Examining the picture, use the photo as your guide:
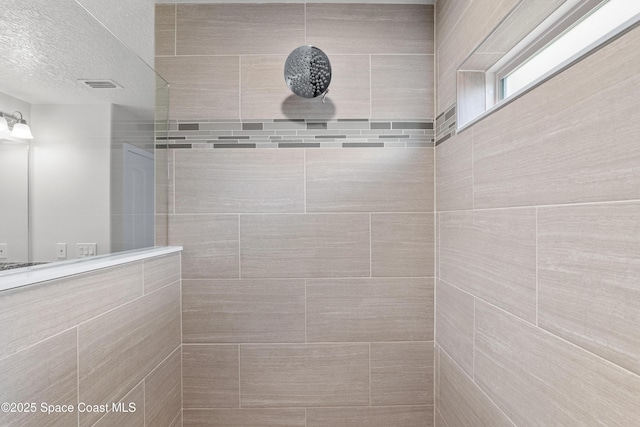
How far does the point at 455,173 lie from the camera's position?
170 centimetres

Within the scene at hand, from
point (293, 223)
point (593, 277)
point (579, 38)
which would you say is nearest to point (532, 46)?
point (579, 38)

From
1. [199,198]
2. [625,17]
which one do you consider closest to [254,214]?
[199,198]

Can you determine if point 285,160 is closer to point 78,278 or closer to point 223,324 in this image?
point 223,324

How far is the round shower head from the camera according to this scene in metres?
1.84

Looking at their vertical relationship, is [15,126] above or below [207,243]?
above

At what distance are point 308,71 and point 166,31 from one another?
0.76 m

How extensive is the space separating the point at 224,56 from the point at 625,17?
1.62m

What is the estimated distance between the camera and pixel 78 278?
1123mm

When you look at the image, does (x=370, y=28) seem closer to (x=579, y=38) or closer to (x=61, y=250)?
(x=579, y=38)

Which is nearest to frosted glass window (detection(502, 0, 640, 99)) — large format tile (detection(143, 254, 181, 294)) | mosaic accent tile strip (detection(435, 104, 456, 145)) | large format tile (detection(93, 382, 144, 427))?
mosaic accent tile strip (detection(435, 104, 456, 145))

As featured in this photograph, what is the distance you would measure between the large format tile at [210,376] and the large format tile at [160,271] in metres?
0.39

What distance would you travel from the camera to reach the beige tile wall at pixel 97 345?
2.96ft

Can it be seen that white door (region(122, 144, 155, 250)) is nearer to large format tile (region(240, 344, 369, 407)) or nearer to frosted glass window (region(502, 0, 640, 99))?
large format tile (region(240, 344, 369, 407))

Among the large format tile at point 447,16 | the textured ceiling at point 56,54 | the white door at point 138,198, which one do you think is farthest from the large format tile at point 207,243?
the large format tile at point 447,16
